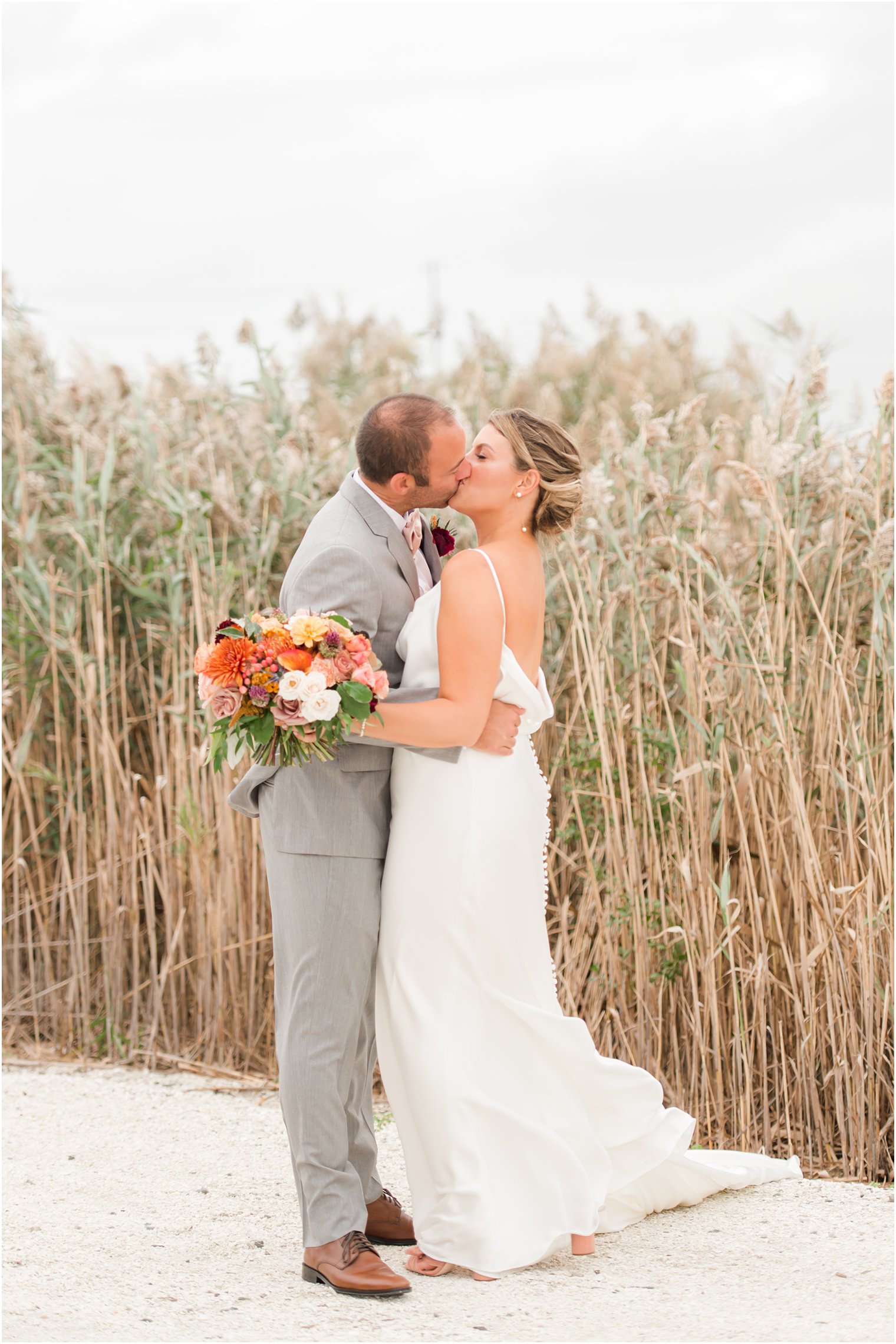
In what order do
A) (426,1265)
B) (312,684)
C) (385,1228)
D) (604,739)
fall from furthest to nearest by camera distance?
1. (604,739)
2. (385,1228)
3. (426,1265)
4. (312,684)

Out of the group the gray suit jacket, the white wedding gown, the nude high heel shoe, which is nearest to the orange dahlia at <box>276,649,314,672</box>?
the gray suit jacket

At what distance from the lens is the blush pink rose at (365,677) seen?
2473 mm

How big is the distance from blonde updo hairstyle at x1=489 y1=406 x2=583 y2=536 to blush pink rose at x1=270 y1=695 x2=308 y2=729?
85cm

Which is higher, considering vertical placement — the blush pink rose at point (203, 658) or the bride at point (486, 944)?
the blush pink rose at point (203, 658)

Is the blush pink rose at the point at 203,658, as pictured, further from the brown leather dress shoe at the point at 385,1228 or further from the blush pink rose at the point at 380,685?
the brown leather dress shoe at the point at 385,1228

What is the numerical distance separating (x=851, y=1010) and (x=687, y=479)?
1801 millimetres

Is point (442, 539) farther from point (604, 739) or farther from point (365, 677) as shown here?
point (604, 739)

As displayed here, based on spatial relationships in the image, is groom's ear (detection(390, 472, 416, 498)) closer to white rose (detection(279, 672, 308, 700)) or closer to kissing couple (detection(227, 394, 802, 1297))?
kissing couple (detection(227, 394, 802, 1297))

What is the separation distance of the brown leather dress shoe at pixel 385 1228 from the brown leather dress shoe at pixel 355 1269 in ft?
1.04

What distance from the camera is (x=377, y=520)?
281 cm

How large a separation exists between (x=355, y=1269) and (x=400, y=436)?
5.94 ft

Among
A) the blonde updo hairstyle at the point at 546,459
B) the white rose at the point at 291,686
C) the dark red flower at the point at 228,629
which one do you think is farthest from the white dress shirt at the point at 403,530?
the white rose at the point at 291,686

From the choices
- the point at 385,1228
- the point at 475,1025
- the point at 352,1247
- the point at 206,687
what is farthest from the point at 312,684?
the point at 385,1228

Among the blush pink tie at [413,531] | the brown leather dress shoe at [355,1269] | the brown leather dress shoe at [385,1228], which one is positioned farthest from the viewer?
the brown leather dress shoe at [385,1228]
